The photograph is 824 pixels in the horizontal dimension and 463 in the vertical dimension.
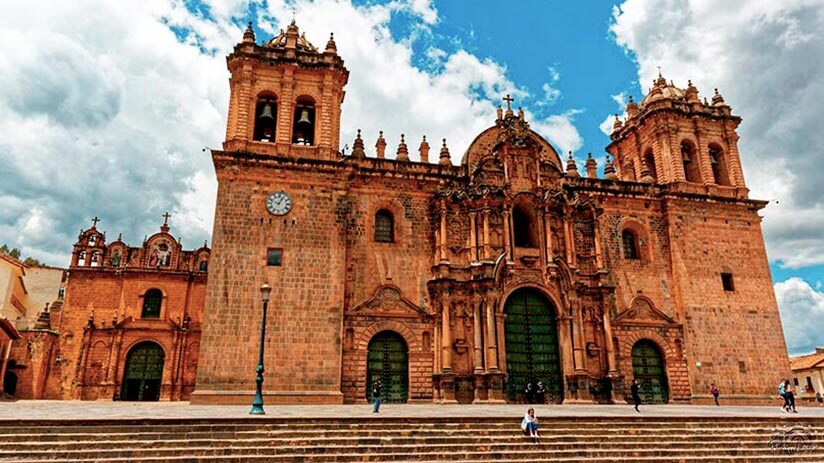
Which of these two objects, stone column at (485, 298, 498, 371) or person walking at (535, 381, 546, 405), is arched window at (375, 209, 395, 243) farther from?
person walking at (535, 381, 546, 405)

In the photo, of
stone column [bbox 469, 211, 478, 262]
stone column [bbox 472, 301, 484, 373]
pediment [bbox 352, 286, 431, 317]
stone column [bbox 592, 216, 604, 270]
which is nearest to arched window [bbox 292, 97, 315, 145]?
pediment [bbox 352, 286, 431, 317]

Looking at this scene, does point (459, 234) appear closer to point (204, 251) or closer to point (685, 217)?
point (685, 217)

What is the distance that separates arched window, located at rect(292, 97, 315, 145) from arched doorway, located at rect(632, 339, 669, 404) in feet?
50.7

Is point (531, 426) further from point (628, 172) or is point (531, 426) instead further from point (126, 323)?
point (126, 323)

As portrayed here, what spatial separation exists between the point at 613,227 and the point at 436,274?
27.3 ft

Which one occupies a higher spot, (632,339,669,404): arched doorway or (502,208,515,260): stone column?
(502,208,515,260): stone column

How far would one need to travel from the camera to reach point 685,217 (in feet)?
79.5

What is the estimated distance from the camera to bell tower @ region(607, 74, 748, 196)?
25484 millimetres

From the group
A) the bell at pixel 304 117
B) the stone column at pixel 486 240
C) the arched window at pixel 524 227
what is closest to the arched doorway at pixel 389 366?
the stone column at pixel 486 240

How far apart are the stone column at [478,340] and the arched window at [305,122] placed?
9232 mm

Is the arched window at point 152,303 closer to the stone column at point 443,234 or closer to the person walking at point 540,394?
the stone column at point 443,234

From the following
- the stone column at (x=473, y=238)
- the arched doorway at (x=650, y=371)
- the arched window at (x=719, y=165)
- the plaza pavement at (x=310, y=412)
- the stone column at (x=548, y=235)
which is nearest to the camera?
the plaza pavement at (x=310, y=412)

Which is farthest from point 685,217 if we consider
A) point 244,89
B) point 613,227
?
point 244,89

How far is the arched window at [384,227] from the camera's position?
21891 millimetres
